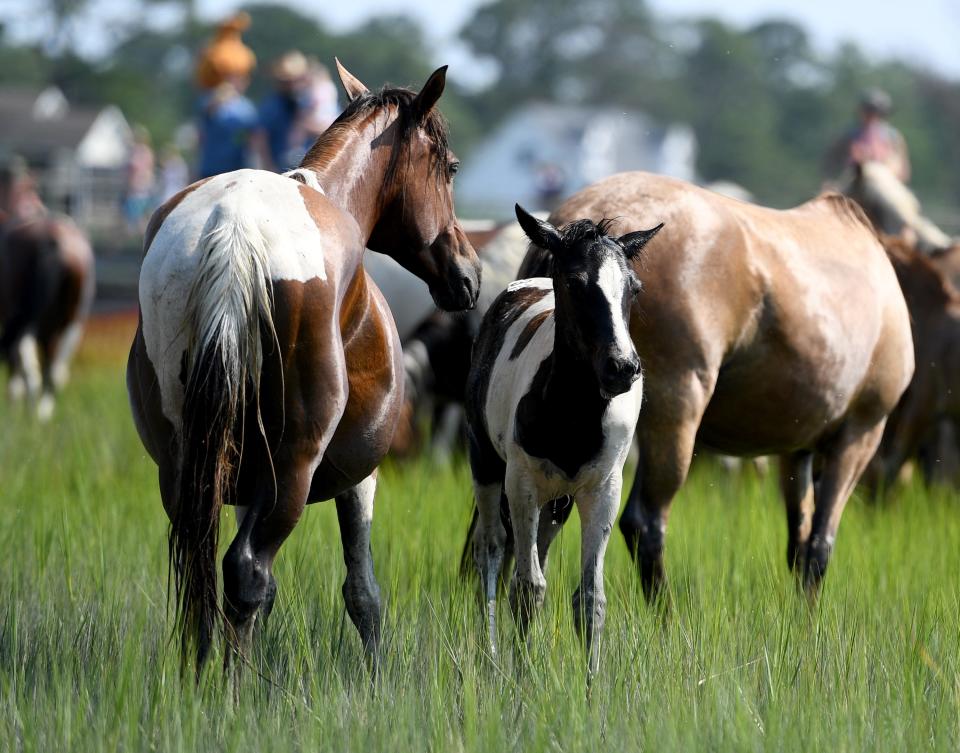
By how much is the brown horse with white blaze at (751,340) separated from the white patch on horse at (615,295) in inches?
33.1

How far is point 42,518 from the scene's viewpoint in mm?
6379

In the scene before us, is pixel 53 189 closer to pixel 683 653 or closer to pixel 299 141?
pixel 299 141

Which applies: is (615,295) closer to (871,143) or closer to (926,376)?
(926,376)

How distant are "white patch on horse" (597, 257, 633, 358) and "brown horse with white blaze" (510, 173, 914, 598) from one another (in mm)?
840

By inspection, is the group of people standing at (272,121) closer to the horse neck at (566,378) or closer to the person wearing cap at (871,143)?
the horse neck at (566,378)

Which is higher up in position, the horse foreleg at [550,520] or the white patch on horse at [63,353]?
the horse foreleg at [550,520]

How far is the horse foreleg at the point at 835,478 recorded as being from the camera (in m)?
6.12

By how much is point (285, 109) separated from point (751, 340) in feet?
17.9

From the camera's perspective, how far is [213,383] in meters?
3.81

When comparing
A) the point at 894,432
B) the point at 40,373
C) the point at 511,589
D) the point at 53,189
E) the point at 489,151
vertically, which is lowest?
the point at 489,151

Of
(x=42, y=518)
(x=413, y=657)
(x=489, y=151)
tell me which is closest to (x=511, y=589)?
(x=413, y=657)

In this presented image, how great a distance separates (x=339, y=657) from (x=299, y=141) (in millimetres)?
6073

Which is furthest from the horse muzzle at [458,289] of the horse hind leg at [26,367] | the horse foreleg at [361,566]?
the horse hind leg at [26,367]

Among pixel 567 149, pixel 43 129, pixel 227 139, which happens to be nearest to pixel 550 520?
pixel 227 139
